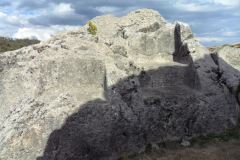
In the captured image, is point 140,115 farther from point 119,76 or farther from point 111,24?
point 111,24

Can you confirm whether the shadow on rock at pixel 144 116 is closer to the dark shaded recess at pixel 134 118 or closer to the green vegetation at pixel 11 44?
the dark shaded recess at pixel 134 118

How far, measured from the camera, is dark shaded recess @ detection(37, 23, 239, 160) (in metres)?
13.7

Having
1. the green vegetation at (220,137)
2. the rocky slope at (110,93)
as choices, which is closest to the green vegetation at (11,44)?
the rocky slope at (110,93)

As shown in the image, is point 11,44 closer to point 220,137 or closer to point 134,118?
point 220,137

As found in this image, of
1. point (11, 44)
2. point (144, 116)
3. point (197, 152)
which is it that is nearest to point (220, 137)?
point (197, 152)

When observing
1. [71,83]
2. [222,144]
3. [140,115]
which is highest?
[71,83]

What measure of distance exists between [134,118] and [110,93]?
3.69ft

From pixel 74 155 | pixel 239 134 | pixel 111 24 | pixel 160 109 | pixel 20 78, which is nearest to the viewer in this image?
pixel 74 155

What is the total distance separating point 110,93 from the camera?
1488 centimetres

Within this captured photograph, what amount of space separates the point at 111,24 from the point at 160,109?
4962 millimetres

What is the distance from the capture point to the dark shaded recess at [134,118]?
539 inches

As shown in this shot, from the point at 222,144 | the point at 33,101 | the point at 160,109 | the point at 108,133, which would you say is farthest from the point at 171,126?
the point at 33,101

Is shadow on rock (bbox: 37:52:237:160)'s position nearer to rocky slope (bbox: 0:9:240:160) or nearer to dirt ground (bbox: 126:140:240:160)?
rocky slope (bbox: 0:9:240:160)

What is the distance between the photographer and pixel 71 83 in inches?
583
